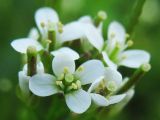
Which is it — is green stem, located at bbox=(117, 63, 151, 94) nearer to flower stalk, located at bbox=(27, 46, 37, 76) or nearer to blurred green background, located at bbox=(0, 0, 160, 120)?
flower stalk, located at bbox=(27, 46, 37, 76)

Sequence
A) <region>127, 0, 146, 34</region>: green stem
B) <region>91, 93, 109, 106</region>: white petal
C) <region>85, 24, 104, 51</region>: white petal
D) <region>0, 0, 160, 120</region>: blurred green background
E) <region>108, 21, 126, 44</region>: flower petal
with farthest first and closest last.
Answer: <region>0, 0, 160, 120</region>: blurred green background < <region>108, 21, 126, 44</region>: flower petal < <region>127, 0, 146, 34</region>: green stem < <region>85, 24, 104, 51</region>: white petal < <region>91, 93, 109, 106</region>: white petal

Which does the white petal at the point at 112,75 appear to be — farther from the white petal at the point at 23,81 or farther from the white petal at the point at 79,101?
the white petal at the point at 23,81

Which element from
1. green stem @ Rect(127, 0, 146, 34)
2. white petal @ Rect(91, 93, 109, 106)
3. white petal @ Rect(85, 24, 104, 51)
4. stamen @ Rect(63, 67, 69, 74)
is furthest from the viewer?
green stem @ Rect(127, 0, 146, 34)

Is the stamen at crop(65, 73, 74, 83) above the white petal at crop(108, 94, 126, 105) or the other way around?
above

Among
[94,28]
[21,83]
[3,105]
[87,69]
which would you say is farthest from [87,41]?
[3,105]

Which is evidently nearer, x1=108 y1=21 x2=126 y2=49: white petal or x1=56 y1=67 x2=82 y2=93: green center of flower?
x1=56 y1=67 x2=82 y2=93: green center of flower

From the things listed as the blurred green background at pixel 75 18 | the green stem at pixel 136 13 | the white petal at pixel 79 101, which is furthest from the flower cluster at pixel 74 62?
the blurred green background at pixel 75 18

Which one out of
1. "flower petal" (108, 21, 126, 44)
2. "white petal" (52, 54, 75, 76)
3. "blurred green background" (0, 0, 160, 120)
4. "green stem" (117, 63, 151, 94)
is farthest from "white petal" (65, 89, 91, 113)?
"blurred green background" (0, 0, 160, 120)

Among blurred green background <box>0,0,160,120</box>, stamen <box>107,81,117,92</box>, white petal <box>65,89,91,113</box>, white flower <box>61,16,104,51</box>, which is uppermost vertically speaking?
white flower <box>61,16,104,51</box>

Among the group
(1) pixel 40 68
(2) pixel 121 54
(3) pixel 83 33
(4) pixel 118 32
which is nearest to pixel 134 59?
(2) pixel 121 54
